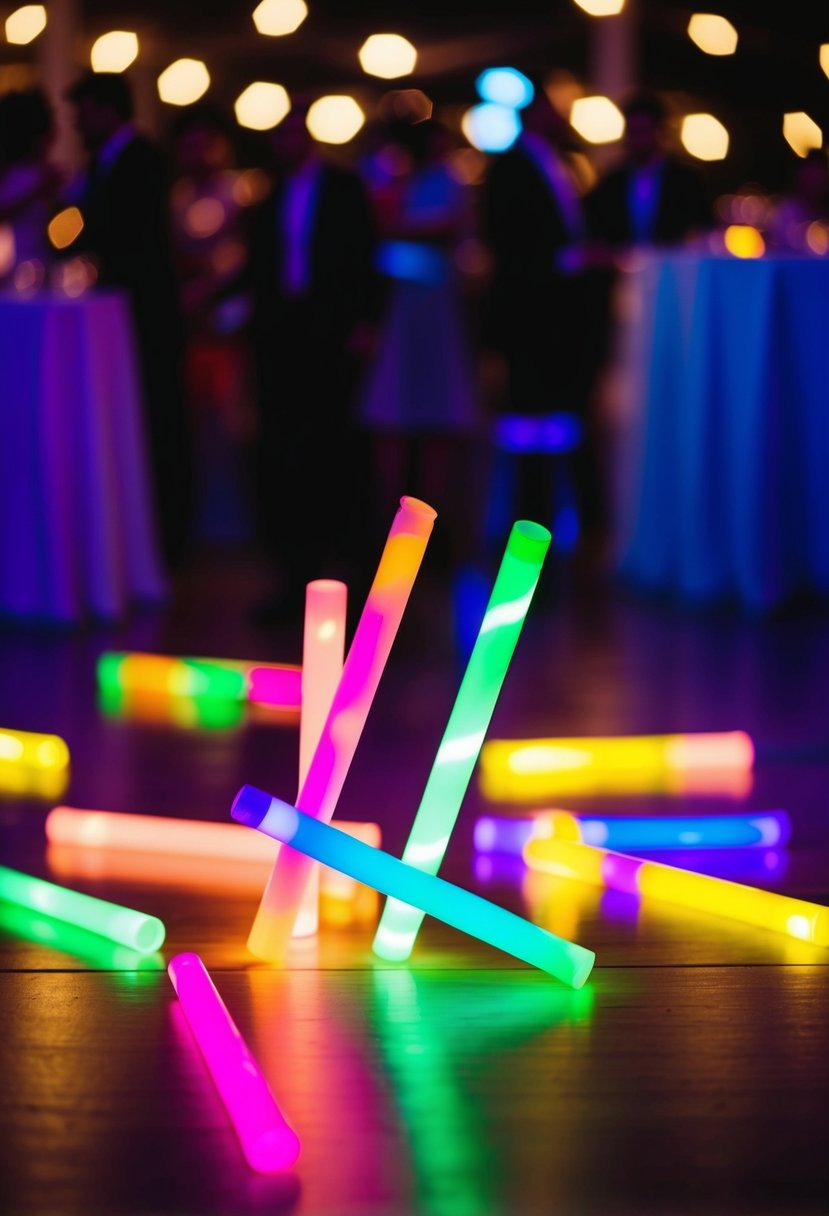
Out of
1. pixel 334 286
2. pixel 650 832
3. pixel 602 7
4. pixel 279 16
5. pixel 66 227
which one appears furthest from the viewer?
pixel 279 16

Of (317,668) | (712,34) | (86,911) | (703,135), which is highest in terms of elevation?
(317,668)

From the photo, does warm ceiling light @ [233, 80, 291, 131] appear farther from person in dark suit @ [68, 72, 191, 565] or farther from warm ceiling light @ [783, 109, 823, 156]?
person in dark suit @ [68, 72, 191, 565]

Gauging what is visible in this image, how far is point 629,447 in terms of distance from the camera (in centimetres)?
453

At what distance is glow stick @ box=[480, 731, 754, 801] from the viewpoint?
2.76m

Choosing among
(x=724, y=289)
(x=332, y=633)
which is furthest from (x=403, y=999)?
(x=724, y=289)

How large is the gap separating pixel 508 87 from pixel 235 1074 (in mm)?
3731

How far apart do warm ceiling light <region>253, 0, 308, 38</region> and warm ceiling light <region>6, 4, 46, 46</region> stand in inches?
52.4

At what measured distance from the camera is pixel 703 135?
321 inches

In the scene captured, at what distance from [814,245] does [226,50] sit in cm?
418

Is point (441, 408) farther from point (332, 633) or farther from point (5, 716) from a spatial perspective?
point (332, 633)

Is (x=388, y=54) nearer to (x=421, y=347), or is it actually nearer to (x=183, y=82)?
(x=183, y=82)

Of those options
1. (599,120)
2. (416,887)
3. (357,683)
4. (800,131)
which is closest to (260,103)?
(599,120)

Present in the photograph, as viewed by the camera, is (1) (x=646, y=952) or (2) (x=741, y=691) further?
(2) (x=741, y=691)

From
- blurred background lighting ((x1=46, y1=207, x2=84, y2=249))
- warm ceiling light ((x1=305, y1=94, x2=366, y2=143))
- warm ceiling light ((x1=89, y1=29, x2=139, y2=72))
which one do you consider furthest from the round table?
warm ceiling light ((x1=305, y1=94, x2=366, y2=143))
